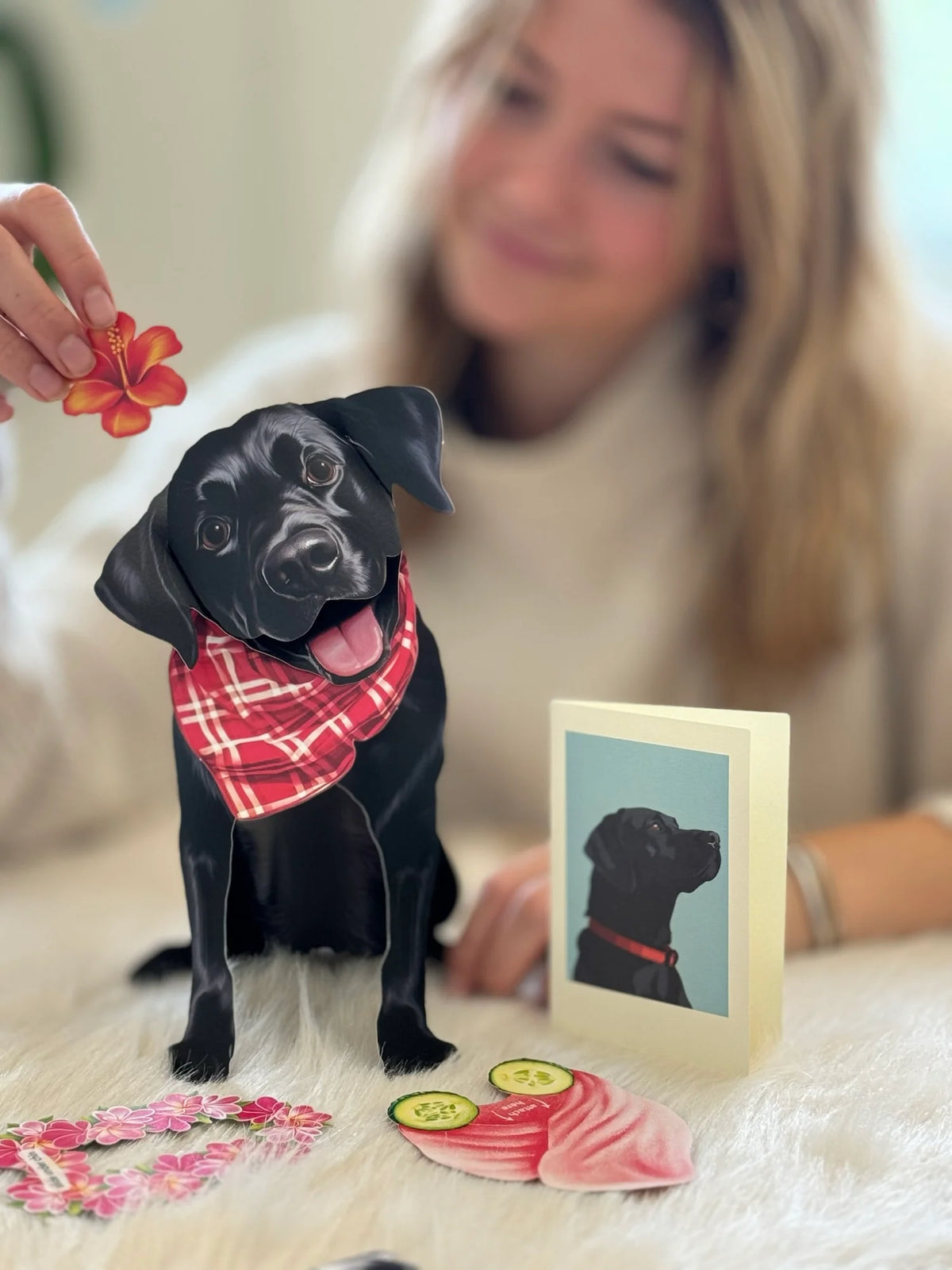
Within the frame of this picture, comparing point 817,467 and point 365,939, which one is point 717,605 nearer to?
point 817,467

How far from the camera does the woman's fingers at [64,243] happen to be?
1.86 ft

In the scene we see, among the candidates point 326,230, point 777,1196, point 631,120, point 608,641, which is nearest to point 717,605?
point 608,641

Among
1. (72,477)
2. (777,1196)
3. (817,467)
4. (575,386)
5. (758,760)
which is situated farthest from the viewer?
(72,477)

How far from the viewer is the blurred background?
1624 millimetres

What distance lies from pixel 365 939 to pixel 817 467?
638 mm

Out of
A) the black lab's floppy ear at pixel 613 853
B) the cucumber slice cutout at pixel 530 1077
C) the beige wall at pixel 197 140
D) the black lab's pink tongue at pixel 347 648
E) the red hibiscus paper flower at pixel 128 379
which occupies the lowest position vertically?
the cucumber slice cutout at pixel 530 1077

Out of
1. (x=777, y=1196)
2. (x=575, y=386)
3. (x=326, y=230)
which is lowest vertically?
(x=777, y=1196)

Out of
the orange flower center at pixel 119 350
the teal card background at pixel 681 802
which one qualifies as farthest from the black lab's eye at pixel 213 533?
the teal card background at pixel 681 802

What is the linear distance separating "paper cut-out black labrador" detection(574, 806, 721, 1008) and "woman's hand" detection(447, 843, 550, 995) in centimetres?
6

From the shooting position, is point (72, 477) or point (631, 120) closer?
point (631, 120)

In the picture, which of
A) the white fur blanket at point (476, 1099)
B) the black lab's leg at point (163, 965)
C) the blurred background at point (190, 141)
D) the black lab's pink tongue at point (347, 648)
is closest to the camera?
the white fur blanket at point (476, 1099)

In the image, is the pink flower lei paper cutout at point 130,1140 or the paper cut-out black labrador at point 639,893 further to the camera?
the paper cut-out black labrador at point 639,893

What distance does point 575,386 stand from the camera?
116 cm

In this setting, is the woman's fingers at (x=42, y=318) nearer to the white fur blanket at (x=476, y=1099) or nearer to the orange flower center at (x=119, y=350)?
the orange flower center at (x=119, y=350)
